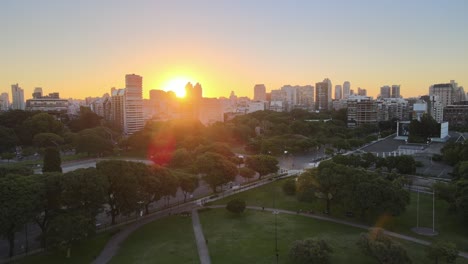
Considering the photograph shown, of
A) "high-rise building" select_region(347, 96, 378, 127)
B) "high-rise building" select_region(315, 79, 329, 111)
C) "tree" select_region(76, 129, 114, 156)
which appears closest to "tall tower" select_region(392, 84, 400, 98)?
"high-rise building" select_region(315, 79, 329, 111)

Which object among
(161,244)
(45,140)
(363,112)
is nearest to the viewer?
(161,244)

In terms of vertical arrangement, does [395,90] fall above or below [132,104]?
above

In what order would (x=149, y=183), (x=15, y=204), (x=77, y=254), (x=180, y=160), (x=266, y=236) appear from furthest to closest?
1. (x=180, y=160)
2. (x=149, y=183)
3. (x=266, y=236)
4. (x=77, y=254)
5. (x=15, y=204)

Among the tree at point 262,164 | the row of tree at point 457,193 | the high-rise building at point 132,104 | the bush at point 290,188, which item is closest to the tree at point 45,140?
the high-rise building at point 132,104

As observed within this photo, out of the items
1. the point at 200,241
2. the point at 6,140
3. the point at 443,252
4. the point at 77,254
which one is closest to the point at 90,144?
the point at 6,140

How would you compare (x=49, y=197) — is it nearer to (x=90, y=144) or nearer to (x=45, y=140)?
(x=90, y=144)

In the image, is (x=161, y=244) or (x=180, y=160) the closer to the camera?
(x=161, y=244)

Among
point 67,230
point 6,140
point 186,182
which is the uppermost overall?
point 6,140
